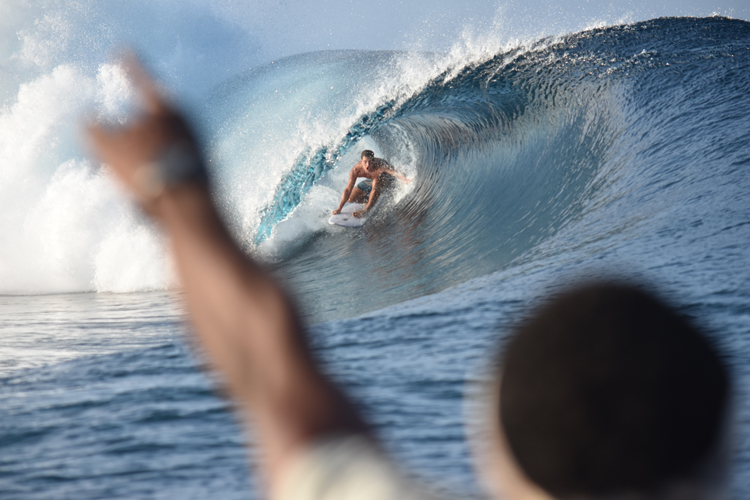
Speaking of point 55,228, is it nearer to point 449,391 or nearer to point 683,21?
point 449,391

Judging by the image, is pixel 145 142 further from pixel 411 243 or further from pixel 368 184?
pixel 368 184

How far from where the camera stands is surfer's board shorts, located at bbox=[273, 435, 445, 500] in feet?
1.30

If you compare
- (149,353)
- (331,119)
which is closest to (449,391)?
(149,353)

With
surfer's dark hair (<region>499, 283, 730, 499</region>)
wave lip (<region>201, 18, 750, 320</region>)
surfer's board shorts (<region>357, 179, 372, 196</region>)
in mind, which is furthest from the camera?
surfer's board shorts (<region>357, 179, 372, 196</region>)

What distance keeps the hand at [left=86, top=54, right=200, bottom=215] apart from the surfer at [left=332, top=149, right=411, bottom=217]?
7.96m

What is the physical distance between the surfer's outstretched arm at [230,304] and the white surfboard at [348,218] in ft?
26.3

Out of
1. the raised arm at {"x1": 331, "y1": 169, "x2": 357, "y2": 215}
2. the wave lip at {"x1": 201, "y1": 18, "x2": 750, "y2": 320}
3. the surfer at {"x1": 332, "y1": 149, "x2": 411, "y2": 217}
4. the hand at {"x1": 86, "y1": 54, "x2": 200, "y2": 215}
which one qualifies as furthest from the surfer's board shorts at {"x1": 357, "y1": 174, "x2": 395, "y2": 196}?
the hand at {"x1": 86, "y1": 54, "x2": 200, "y2": 215}

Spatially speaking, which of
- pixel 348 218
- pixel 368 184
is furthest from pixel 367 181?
pixel 348 218

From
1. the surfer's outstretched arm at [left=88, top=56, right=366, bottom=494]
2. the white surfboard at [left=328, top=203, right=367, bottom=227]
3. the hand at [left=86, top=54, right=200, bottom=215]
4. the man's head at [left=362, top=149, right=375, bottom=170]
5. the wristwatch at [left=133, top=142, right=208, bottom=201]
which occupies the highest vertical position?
the man's head at [left=362, top=149, right=375, bottom=170]

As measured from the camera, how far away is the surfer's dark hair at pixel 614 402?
0.39m

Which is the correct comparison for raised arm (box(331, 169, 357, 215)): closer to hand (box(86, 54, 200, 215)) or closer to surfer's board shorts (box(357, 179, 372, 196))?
Answer: surfer's board shorts (box(357, 179, 372, 196))

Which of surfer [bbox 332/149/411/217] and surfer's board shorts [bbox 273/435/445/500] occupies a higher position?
surfer [bbox 332/149/411/217]

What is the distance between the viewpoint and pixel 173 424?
2074 millimetres

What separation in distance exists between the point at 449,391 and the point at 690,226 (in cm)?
227
